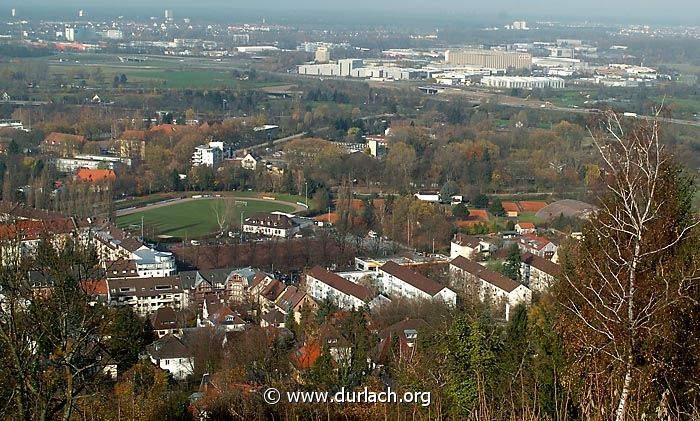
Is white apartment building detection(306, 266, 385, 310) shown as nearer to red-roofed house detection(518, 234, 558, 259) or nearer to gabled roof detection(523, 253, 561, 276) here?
gabled roof detection(523, 253, 561, 276)

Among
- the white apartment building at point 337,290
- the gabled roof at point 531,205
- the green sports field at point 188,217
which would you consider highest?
the white apartment building at point 337,290

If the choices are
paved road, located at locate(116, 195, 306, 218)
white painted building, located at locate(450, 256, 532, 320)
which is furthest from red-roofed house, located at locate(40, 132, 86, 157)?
white painted building, located at locate(450, 256, 532, 320)

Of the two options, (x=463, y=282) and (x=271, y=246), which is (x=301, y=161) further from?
(x=463, y=282)

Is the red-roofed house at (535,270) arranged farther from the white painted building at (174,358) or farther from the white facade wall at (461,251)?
the white painted building at (174,358)

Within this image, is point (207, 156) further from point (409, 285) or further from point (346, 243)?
point (409, 285)

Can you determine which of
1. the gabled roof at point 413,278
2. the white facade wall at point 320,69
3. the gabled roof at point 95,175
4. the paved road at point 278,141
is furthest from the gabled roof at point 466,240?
the white facade wall at point 320,69

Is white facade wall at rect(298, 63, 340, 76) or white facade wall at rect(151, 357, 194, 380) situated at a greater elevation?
white facade wall at rect(151, 357, 194, 380)
